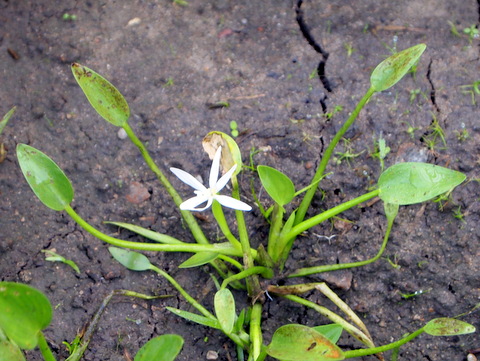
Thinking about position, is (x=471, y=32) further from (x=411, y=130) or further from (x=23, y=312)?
(x=23, y=312)

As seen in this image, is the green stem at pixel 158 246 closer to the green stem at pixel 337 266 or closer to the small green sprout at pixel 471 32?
the green stem at pixel 337 266

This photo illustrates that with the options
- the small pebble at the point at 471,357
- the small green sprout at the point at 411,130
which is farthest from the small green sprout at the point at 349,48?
the small pebble at the point at 471,357

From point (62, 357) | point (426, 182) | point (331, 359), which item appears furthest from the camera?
point (62, 357)

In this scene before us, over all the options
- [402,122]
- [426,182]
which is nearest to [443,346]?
[426,182]

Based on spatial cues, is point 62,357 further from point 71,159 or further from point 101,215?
point 71,159

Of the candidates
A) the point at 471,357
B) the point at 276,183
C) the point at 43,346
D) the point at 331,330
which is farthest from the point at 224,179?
the point at 471,357

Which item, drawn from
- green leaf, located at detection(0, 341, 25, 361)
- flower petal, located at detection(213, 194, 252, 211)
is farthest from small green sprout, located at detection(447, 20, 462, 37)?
green leaf, located at detection(0, 341, 25, 361)
